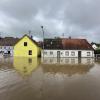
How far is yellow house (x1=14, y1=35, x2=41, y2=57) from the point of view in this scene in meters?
51.2

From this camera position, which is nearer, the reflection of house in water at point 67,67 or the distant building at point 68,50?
the reflection of house in water at point 67,67

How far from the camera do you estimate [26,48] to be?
51562 mm

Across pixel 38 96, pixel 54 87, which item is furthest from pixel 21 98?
pixel 54 87

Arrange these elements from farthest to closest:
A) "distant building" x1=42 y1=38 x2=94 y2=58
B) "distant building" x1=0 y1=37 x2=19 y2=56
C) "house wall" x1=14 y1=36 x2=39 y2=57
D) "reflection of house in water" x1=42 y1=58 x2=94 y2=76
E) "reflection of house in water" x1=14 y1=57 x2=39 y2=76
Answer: "distant building" x1=0 y1=37 x2=19 y2=56 → "house wall" x1=14 y1=36 x2=39 y2=57 → "distant building" x1=42 y1=38 x2=94 y2=58 → "reflection of house in water" x1=42 y1=58 x2=94 y2=76 → "reflection of house in water" x1=14 y1=57 x2=39 y2=76

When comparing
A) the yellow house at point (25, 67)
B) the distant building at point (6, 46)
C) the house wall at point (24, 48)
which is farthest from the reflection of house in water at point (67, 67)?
the distant building at point (6, 46)

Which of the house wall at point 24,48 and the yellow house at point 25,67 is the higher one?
the house wall at point 24,48

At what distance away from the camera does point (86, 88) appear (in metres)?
11.6

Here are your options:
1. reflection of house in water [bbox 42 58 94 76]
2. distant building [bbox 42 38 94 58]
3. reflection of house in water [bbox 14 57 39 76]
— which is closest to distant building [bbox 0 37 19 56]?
distant building [bbox 42 38 94 58]

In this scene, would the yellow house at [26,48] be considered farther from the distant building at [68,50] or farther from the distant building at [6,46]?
the distant building at [6,46]

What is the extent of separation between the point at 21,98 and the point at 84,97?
2.78m

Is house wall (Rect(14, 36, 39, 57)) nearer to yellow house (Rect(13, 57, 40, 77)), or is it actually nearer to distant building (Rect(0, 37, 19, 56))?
distant building (Rect(0, 37, 19, 56))

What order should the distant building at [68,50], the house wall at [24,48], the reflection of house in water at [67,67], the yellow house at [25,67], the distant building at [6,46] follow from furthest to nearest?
the distant building at [6,46] → the house wall at [24,48] → the distant building at [68,50] → the reflection of house in water at [67,67] → the yellow house at [25,67]

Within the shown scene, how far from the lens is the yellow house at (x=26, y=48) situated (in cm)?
5121

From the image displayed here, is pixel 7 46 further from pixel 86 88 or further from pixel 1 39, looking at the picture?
pixel 86 88
